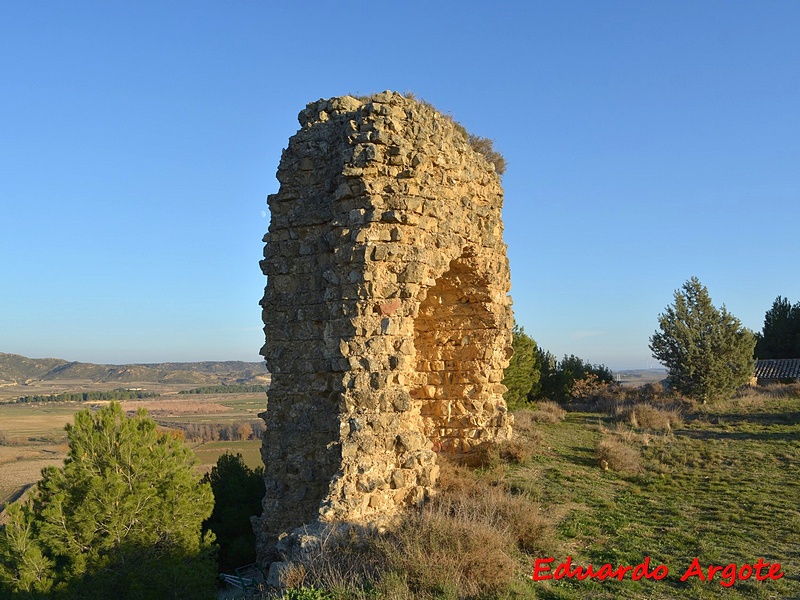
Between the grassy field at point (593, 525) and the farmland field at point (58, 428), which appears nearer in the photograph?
the grassy field at point (593, 525)

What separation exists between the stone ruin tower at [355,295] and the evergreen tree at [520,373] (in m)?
12.0

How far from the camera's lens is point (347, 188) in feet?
25.0

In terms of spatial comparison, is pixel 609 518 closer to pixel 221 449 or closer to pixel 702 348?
pixel 702 348

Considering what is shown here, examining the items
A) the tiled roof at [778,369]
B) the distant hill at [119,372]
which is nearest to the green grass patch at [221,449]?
the tiled roof at [778,369]

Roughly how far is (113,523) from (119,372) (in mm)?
141230

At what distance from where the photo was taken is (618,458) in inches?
406

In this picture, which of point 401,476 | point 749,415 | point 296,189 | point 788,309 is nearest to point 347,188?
point 296,189

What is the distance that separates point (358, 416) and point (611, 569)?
Answer: 323 cm

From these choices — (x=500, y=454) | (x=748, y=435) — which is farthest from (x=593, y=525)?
(x=748, y=435)

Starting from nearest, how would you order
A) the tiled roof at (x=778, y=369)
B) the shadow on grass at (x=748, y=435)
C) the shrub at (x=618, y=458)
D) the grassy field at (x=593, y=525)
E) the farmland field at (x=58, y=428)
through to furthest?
1. the grassy field at (x=593, y=525)
2. the shrub at (x=618, y=458)
3. the shadow on grass at (x=748, y=435)
4. the tiled roof at (x=778, y=369)
5. the farmland field at (x=58, y=428)

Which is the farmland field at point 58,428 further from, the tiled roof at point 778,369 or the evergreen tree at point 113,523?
the tiled roof at point 778,369

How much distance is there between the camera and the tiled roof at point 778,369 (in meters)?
29.2

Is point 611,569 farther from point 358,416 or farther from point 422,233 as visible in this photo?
point 422,233

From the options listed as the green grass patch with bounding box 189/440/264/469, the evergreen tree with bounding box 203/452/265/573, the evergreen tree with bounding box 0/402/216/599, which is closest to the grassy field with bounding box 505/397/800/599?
the evergreen tree with bounding box 0/402/216/599
